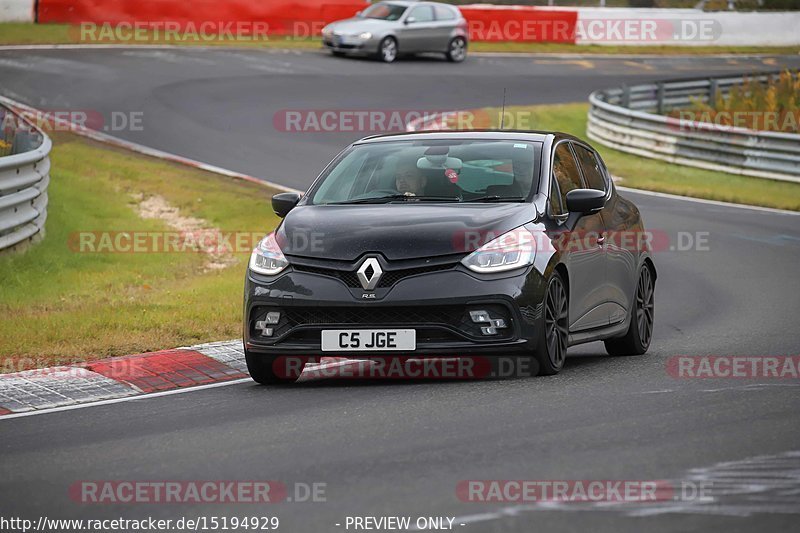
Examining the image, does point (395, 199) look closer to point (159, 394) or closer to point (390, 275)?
point (390, 275)

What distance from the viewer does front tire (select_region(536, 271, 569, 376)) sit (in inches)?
378

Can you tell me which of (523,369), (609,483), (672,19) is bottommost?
(672,19)

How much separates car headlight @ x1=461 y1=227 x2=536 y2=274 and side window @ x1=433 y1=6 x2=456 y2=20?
3248 cm

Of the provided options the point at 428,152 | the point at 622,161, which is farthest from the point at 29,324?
the point at 622,161

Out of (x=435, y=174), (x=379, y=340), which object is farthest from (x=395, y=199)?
(x=379, y=340)

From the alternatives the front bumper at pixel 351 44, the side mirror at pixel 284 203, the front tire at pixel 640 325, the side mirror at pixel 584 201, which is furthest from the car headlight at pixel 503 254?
the front bumper at pixel 351 44

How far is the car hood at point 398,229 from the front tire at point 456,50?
32.1 metres

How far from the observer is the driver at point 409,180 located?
10.4 meters

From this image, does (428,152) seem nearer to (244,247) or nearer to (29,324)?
(29,324)

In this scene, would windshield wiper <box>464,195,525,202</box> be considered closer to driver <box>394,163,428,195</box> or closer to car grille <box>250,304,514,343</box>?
driver <box>394,163,428,195</box>

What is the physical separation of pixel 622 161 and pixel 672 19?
77.8 feet

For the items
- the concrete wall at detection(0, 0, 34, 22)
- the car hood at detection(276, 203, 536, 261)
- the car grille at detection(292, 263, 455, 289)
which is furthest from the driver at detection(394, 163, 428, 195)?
the concrete wall at detection(0, 0, 34, 22)

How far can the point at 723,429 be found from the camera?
7918 mm

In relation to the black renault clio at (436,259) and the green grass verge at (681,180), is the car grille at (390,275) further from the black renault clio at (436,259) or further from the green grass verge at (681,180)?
the green grass verge at (681,180)
